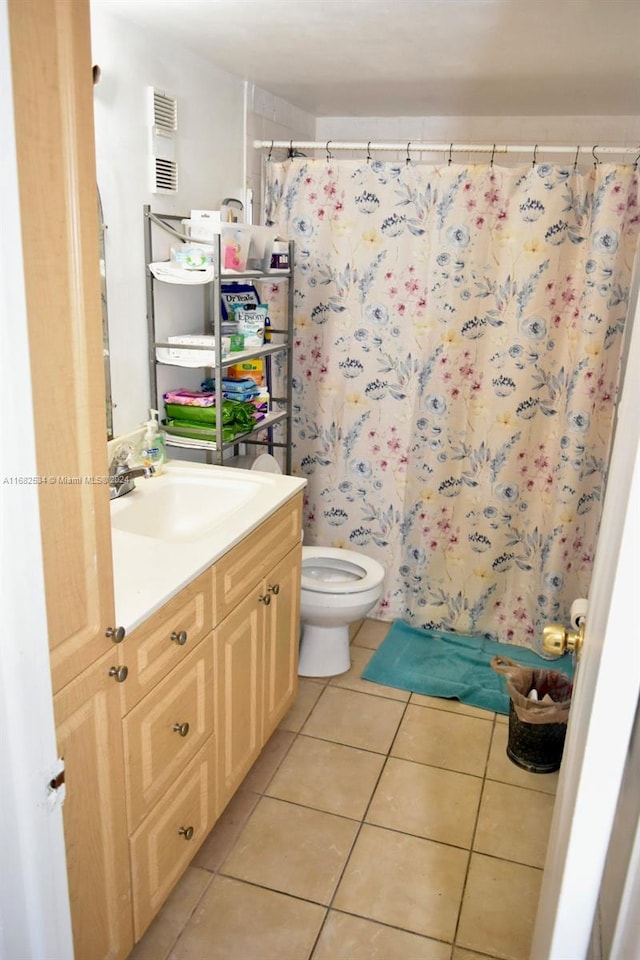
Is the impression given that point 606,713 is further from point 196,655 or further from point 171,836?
point 171,836

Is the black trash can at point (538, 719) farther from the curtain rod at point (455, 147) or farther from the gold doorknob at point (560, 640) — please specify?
the curtain rod at point (455, 147)

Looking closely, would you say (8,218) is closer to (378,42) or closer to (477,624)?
(378,42)

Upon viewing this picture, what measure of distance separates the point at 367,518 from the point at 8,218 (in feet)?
8.47

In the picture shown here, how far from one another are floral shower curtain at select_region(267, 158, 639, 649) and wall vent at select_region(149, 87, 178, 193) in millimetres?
711

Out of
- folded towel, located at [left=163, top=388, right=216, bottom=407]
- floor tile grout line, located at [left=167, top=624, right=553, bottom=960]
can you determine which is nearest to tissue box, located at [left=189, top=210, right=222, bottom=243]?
folded towel, located at [left=163, top=388, right=216, bottom=407]

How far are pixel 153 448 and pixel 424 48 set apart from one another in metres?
1.46

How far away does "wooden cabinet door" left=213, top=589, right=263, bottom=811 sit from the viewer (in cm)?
187

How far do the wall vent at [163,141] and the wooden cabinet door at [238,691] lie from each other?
4.26 ft

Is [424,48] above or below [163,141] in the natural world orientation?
above

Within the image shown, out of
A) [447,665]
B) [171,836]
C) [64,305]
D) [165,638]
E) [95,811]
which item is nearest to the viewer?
[64,305]

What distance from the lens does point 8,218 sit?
779 millimetres

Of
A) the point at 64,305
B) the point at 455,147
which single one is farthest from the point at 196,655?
the point at 455,147

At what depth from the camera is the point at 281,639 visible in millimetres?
2303

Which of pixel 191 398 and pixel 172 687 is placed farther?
pixel 191 398
